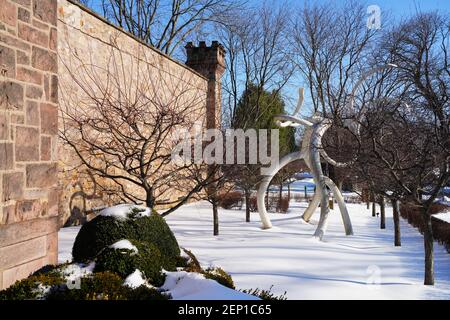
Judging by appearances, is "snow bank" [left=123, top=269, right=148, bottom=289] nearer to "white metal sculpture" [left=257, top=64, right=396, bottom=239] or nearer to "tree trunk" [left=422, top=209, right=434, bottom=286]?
"tree trunk" [left=422, top=209, right=434, bottom=286]

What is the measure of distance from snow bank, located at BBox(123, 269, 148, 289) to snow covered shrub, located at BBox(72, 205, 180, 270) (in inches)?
20.3

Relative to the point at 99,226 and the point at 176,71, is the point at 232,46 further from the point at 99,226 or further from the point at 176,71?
the point at 99,226

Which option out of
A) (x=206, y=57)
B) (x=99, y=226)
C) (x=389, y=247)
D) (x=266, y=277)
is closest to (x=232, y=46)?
(x=206, y=57)

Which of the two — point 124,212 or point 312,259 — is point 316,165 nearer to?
point 312,259

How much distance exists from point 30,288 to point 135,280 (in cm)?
75

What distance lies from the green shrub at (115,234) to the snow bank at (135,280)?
0.57 metres

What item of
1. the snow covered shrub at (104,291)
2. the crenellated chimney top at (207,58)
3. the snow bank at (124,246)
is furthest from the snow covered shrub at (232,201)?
the snow covered shrub at (104,291)

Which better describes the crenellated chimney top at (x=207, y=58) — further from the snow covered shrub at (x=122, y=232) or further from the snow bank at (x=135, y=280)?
the snow bank at (x=135, y=280)

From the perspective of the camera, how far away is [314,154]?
10.5m

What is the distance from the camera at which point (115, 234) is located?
410cm

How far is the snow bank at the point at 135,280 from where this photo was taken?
321cm

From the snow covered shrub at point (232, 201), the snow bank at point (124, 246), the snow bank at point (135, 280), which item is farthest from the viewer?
the snow covered shrub at point (232, 201)

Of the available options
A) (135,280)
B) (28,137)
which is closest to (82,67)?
(28,137)

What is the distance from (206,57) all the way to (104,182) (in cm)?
772
